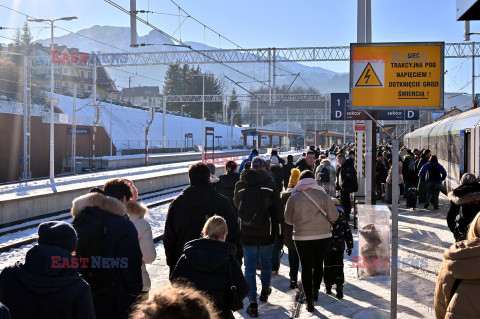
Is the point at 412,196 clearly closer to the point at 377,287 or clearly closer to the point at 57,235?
the point at 377,287

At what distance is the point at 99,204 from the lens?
4.38 meters

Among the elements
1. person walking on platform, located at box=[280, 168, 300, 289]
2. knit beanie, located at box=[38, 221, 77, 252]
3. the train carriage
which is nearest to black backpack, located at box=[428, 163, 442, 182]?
the train carriage

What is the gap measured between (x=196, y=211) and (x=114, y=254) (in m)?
1.46

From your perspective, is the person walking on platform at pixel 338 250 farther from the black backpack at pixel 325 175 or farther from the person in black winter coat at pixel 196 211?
the black backpack at pixel 325 175

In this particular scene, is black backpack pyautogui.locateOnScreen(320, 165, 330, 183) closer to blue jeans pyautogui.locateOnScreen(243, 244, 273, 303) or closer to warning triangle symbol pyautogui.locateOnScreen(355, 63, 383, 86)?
blue jeans pyautogui.locateOnScreen(243, 244, 273, 303)

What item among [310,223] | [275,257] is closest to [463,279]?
[310,223]

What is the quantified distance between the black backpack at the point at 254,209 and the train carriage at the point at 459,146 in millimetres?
9393

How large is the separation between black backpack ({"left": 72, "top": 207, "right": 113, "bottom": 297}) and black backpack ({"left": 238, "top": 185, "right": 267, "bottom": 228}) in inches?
115

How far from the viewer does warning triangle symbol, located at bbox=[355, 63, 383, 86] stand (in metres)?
5.73

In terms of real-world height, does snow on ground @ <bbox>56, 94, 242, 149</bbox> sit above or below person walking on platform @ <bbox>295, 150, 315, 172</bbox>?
above

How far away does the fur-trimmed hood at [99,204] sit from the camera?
438cm

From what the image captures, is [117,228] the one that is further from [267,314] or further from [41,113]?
[41,113]

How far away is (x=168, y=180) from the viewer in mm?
29703

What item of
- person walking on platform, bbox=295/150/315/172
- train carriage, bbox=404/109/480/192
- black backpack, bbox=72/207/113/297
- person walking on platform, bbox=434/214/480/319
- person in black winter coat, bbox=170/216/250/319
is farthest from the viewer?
train carriage, bbox=404/109/480/192
